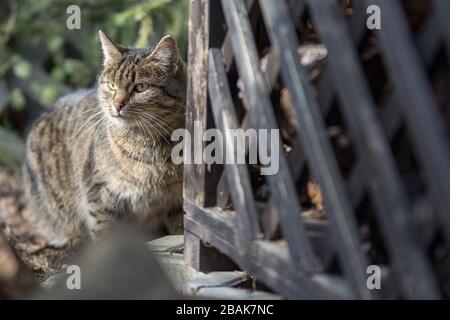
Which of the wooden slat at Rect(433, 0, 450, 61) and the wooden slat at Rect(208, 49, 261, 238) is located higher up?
the wooden slat at Rect(433, 0, 450, 61)

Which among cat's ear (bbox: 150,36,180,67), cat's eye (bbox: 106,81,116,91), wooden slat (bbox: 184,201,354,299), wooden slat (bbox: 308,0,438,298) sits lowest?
wooden slat (bbox: 184,201,354,299)

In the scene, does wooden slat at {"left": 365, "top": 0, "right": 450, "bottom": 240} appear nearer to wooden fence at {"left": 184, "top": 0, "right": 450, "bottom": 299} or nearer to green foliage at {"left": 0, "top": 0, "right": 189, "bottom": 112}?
wooden fence at {"left": 184, "top": 0, "right": 450, "bottom": 299}

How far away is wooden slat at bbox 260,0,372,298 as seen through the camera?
203cm

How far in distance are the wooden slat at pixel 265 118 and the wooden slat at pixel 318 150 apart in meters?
0.14

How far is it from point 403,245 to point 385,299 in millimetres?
235

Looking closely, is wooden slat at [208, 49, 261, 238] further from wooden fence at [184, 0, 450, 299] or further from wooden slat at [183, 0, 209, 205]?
wooden slat at [183, 0, 209, 205]

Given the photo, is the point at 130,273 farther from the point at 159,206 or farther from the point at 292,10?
the point at 159,206

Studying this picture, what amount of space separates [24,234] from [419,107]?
186 inches

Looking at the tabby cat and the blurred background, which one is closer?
the tabby cat

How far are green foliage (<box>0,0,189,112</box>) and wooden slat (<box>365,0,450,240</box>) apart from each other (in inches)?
156

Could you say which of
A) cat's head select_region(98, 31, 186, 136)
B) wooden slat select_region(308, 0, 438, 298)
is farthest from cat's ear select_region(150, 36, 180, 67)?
wooden slat select_region(308, 0, 438, 298)

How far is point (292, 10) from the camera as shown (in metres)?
2.43

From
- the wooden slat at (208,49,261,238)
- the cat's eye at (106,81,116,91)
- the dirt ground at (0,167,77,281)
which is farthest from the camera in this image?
the dirt ground at (0,167,77,281)

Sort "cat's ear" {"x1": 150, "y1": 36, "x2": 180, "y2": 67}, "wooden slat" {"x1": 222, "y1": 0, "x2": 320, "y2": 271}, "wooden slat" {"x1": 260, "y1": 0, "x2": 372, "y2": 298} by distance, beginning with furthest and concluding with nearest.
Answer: "cat's ear" {"x1": 150, "y1": 36, "x2": 180, "y2": 67}, "wooden slat" {"x1": 222, "y1": 0, "x2": 320, "y2": 271}, "wooden slat" {"x1": 260, "y1": 0, "x2": 372, "y2": 298}
